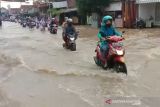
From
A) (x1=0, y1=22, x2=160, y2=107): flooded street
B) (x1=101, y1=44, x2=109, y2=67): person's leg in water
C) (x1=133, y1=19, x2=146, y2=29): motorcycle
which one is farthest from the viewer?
(x1=133, y1=19, x2=146, y2=29): motorcycle

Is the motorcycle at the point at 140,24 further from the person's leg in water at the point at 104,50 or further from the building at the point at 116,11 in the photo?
the person's leg in water at the point at 104,50

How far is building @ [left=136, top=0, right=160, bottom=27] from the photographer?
3378 centimetres

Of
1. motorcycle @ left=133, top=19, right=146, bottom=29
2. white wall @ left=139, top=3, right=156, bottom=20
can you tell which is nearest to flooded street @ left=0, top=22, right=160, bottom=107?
motorcycle @ left=133, top=19, right=146, bottom=29

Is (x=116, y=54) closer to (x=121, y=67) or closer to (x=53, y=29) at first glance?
(x=121, y=67)

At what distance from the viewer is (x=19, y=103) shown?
745 centimetres

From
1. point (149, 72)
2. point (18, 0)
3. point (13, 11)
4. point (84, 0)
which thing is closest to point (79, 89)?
point (149, 72)

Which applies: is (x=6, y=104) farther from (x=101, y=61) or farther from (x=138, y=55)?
(x=138, y=55)

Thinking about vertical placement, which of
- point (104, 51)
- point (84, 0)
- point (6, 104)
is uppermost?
point (84, 0)

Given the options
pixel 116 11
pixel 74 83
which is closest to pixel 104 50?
pixel 74 83

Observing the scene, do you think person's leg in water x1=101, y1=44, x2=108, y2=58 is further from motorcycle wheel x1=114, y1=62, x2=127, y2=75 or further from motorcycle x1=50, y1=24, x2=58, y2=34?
motorcycle x1=50, y1=24, x2=58, y2=34

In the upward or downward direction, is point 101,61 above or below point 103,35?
below

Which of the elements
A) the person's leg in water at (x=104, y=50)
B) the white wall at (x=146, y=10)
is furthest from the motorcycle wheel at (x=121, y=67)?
the white wall at (x=146, y=10)

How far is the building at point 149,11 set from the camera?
33778mm

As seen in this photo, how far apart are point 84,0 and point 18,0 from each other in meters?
84.3
